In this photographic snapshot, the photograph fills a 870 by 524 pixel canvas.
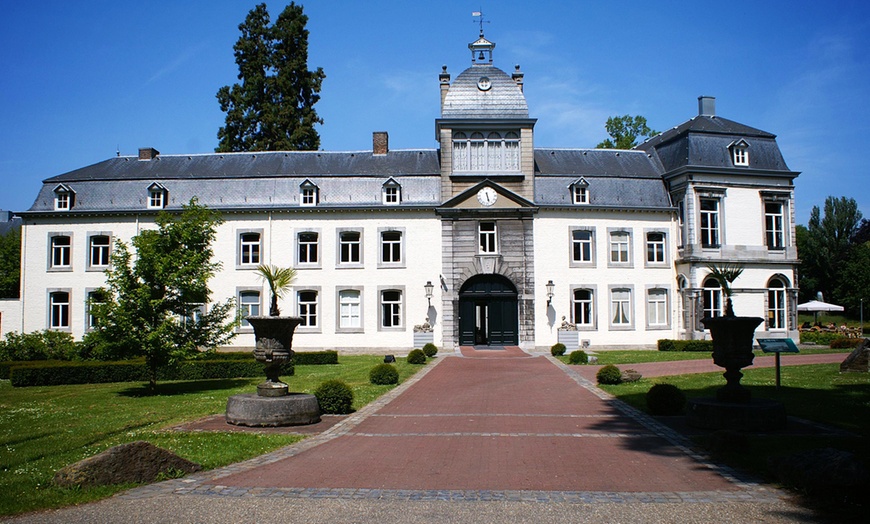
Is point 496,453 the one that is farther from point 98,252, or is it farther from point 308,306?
point 98,252

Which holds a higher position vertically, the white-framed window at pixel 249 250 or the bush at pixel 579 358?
the white-framed window at pixel 249 250

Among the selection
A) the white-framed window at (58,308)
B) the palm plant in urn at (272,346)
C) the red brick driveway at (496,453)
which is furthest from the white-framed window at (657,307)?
the white-framed window at (58,308)

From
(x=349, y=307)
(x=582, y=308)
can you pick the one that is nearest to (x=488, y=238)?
(x=582, y=308)

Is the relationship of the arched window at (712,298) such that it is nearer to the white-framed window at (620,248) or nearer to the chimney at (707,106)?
the white-framed window at (620,248)

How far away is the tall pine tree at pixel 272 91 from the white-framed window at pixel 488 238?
15673 millimetres

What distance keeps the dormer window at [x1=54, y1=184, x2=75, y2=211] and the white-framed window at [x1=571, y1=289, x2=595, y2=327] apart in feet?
86.7

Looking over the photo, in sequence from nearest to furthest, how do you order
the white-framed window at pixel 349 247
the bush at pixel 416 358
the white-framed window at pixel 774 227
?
1. the bush at pixel 416 358
2. the white-framed window at pixel 349 247
3. the white-framed window at pixel 774 227

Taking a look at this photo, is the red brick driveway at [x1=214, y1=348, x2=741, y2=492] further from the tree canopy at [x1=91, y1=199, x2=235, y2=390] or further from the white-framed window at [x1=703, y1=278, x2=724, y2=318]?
the white-framed window at [x1=703, y1=278, x2=724, y2=318]

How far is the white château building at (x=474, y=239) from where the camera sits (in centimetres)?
3312

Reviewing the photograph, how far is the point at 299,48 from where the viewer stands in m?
44.6

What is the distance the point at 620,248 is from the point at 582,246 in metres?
2.09

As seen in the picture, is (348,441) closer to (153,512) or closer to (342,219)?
(153,512)

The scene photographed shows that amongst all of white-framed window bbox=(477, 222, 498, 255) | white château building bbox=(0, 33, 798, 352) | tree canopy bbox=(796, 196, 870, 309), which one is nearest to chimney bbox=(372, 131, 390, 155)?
white château building bbox=(0, 33, 798, 352)

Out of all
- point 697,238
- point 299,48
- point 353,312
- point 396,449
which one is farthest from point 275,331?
point 299,48
